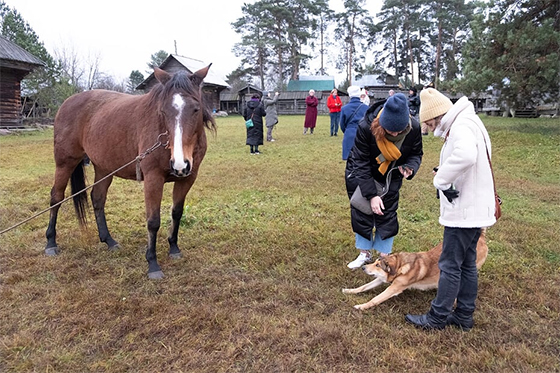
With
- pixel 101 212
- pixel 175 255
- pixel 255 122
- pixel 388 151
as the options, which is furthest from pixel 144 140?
pixel 255 122

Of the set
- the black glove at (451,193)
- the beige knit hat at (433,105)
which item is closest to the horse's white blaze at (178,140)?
the beige knit hat at (433,105)

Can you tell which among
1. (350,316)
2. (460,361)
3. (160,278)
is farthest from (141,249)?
(460,361)

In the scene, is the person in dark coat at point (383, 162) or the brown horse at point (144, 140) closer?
the person in dark coat at point (383, 162)

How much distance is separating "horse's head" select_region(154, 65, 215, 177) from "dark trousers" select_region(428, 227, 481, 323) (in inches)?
89.0

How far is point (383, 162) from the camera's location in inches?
132

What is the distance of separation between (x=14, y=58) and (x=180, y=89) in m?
19.9

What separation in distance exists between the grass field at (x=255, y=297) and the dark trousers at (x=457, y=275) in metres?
0.16

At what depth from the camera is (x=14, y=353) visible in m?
2.50

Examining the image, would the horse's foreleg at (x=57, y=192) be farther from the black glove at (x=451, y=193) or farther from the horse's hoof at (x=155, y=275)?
the black glove at (x=451, y=193)

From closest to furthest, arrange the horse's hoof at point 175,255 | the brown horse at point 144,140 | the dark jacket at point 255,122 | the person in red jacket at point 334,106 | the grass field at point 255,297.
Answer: the grass field at point 255,297 < the brown horse at point 144,140 < the horse's hoof at point 175,255 < the dark jacket at point 255,122 < the person in red jacket at point 334,106

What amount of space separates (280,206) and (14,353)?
13.6 ft

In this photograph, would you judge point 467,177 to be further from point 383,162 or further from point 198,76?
point 198,76

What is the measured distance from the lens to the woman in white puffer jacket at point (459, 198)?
97.1 inches

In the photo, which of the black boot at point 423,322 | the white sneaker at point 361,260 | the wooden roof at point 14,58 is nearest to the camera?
the black boot at point 423,322
